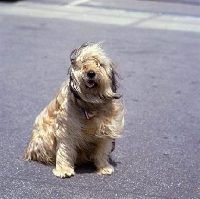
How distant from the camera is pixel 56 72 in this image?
9.26m

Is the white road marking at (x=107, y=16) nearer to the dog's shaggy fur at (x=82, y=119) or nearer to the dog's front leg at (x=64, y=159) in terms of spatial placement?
the dog's shaggy fur at (x=82, y=119)

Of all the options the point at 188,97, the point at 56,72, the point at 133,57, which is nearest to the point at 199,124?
the point at 188,97

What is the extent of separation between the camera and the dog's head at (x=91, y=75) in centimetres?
470

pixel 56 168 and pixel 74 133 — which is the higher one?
pixel 74 133

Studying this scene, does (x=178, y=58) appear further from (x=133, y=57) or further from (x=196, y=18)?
(x=196, y=18)

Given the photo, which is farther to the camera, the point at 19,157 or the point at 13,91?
the point at 13,91

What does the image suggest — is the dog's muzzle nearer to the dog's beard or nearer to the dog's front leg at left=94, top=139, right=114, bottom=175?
the dog's beard

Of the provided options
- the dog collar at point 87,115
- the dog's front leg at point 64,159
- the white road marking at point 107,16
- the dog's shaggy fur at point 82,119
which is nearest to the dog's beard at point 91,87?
the dog's shaggy fur at point 82,119

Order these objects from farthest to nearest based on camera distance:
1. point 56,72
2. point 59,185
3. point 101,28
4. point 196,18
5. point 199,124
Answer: point 196,18 → point 101,28 → point 56,72 → point 199,124 → point 59,185

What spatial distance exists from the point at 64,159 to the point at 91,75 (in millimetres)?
848

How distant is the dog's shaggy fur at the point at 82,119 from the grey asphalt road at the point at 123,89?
14cm

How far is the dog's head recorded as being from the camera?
15.4 feet

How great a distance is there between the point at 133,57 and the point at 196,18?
5.70 m

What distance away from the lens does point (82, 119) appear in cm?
498
